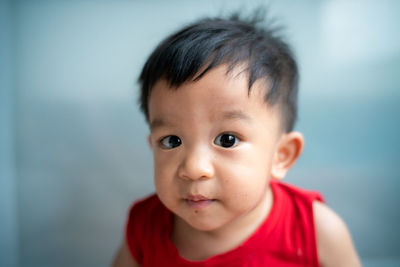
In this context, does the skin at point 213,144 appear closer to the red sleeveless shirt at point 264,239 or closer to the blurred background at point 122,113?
the red sleeveless shirt at point 264,239

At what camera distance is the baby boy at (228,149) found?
58 cm

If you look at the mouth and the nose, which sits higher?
the nose

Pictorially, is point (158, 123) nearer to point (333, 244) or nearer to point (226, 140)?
point (226, 140)

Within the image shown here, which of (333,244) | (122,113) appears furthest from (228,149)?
(122,113)

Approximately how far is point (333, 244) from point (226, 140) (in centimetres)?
37

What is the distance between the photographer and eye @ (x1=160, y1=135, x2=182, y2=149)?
0.63 metres

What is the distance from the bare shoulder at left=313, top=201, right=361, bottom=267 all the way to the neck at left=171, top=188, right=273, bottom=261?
134 millimetres

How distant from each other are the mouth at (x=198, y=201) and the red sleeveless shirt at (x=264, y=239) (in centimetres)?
16

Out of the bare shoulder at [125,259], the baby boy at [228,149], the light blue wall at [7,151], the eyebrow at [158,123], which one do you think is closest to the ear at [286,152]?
the baby boy at [228,149]

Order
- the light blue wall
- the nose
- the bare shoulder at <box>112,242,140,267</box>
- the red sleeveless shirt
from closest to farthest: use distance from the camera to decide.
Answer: the nose, the red sleeveless shirt, the bare shoulder at <box>112,242,140,267</box>, the light blue wall

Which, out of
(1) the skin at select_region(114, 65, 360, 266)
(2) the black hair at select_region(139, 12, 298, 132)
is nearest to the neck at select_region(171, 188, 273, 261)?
(1) the skin at select_region(114, 65, 360, 266)

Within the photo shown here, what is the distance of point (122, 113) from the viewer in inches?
38.7

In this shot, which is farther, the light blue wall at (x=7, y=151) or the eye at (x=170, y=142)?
the light blue wall at (x=7, y=151)

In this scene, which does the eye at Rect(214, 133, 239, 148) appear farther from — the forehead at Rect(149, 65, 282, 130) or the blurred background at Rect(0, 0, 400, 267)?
the blurred background at Rect(0, 0, 400, 267)
